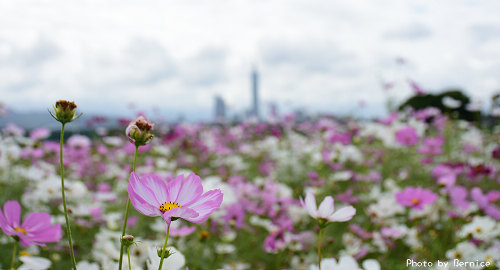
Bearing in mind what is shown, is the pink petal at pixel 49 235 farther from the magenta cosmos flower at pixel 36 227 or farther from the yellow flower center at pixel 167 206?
the yellow flower center at pixel 167 206

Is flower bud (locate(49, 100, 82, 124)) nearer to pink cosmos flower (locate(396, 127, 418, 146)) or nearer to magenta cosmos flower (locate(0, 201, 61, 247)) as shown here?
magenta cosmos flower (locate(0, 201, 61, 247))

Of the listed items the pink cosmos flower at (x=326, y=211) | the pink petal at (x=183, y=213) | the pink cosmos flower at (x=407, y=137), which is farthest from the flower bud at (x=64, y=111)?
the pink cosmos flower at (x=407, y=137)

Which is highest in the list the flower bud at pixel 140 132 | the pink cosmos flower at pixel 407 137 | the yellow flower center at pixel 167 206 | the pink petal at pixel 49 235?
the flower bud at pixel 140 132

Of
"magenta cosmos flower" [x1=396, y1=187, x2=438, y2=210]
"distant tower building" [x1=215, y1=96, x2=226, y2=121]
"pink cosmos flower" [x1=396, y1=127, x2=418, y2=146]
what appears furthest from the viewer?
"distant tower building" [x1=215, y1=96, x2=226, y2=121]

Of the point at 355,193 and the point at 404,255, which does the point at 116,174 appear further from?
the point at 404,255

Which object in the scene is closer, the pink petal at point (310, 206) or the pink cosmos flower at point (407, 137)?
the pink petal at point (310, 206)

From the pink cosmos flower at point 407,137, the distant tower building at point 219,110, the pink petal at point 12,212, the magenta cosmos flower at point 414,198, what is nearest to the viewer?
the pink petal at point 12,212

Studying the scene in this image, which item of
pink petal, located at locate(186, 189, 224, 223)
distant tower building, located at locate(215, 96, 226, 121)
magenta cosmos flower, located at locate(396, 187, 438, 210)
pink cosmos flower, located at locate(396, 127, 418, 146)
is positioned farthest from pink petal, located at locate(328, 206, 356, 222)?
distant tower building, located at locate(215, 96, 226, 121)

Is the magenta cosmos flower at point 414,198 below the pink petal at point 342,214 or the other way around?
below

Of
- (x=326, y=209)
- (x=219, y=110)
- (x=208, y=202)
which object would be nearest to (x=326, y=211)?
(x=326, y=209)

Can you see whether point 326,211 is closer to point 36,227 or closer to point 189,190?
point 189,190
